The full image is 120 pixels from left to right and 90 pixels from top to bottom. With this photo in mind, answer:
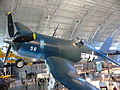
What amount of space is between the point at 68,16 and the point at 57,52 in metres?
Answer: 18.8

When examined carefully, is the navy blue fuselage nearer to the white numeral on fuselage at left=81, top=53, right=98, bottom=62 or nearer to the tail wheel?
the white numeral on fuselage at left=81, top=53, right=98, bottom=62

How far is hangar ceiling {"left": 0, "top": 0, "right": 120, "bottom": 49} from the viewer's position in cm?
2053

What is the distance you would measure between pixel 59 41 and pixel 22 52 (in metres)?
1.87

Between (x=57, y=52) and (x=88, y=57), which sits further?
(x=88, y=57)

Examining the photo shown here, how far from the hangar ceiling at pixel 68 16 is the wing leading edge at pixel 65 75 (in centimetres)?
1533

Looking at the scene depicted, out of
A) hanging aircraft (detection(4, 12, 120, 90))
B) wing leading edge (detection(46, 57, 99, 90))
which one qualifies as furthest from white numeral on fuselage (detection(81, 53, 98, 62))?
wing leading edge (detection(46, 57, 99, 90))

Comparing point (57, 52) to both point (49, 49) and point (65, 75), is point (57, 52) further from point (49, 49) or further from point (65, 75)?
point (65, 75)

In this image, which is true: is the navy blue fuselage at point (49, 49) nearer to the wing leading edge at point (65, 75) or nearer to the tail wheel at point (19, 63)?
the wing leading edge at point (65, 75)

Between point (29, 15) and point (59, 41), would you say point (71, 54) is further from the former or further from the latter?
point (29, 15)

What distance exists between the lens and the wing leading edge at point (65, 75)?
15.9ft

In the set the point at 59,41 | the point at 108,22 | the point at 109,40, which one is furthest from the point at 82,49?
the point at 108,22

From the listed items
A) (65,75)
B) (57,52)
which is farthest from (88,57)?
(65,75)

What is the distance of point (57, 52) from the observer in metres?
6.73

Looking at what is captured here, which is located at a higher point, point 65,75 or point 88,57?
point 88,57
